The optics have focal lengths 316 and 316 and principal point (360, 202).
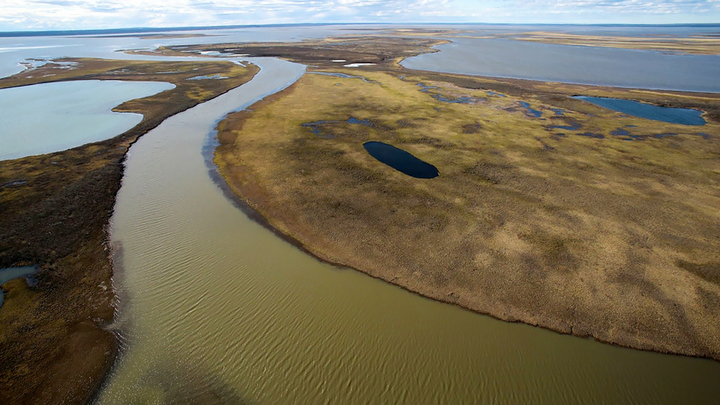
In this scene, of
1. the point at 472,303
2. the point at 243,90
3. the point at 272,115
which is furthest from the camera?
the point at 243,90

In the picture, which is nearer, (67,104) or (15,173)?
(15,173)

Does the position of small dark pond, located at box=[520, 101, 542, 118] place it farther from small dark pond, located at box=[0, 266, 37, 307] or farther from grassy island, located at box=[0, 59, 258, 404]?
small dark pond, located at box=[0, 266, 37, 307]

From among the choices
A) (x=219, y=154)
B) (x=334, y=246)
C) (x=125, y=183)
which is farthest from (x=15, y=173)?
(x=334, y=246)

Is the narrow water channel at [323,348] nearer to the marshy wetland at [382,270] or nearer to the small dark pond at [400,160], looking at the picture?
the marshy wetland at [382,270]

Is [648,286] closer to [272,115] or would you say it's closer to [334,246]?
[334,246]

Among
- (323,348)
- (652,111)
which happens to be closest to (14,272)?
(323,348)

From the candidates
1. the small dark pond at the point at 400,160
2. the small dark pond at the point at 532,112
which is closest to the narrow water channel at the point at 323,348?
the small dark pond at the point at 400,160

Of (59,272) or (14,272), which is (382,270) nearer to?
(59,272)

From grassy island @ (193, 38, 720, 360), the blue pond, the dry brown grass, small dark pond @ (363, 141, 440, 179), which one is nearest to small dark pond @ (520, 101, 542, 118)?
grassy island @ (193, 38, 720, 360)
